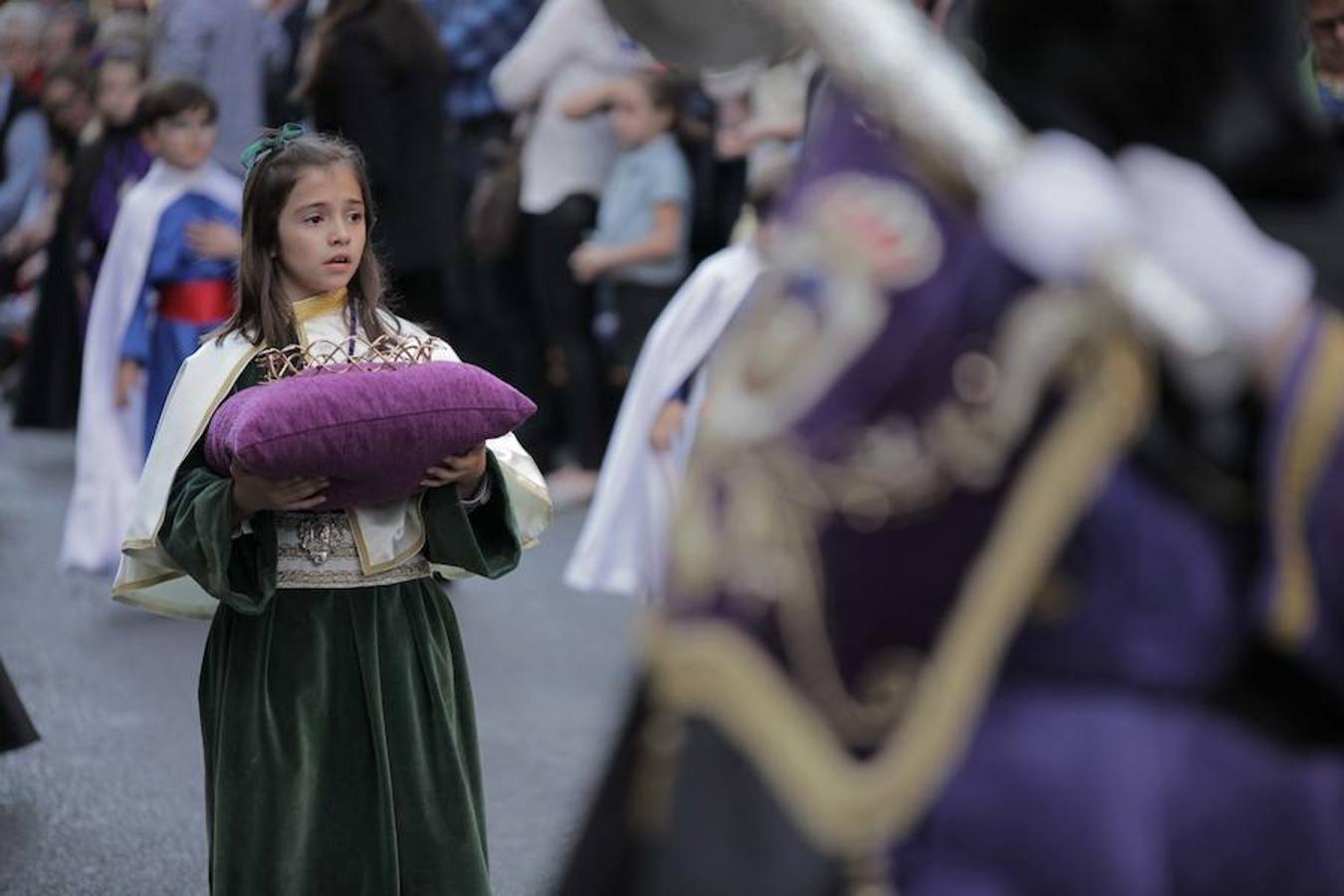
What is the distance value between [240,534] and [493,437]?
435 mm

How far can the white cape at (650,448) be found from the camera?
6.20 metres

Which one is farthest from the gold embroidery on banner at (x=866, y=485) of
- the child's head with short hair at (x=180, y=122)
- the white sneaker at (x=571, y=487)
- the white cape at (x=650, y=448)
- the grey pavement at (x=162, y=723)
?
the white sneaker at (x=571, y=487)

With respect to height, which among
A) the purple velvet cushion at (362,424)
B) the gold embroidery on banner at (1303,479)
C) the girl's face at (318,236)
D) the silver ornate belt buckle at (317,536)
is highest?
the gold embroidery on banner at (1303,479)

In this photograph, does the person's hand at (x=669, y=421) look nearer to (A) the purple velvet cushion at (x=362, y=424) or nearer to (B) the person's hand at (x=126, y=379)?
(B) the person's hand at (x=126, y=379)

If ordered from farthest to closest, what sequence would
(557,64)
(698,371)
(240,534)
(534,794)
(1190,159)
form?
(557,64) < (698,371) < (534,794) < (240,534) < (1190,159)

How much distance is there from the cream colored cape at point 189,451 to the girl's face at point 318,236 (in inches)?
1.6

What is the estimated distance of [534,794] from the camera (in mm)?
5809

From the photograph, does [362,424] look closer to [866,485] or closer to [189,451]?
[189,451]

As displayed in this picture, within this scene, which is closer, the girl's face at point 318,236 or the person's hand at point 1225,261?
the person's hand at point 1225,261

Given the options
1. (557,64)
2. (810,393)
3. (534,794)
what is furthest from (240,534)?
(557,64)

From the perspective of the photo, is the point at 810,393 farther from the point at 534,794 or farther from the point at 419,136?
the point at 419,136

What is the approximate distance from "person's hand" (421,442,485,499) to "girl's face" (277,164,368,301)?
359 millimetres

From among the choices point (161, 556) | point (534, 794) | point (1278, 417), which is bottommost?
point (534, 794)

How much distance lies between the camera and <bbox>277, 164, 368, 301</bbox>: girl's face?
13.3ft
